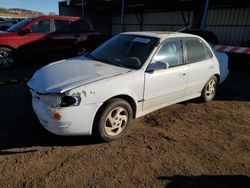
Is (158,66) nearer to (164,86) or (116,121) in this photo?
(164,86)

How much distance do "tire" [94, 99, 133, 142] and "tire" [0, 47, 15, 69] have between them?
5.77 meters

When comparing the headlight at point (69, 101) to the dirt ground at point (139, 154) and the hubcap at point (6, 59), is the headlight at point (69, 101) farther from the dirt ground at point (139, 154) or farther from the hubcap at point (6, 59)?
the hubcap at point (6, 59)

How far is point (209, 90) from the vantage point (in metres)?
5.04

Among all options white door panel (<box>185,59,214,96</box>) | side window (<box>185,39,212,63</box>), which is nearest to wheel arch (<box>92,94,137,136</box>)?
white door panel (<box>185,59,214,96</box>)

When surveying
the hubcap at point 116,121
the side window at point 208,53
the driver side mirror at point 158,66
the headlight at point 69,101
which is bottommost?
the hubcap at point 116,121

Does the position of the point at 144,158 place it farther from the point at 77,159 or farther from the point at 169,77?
the point at 169,77

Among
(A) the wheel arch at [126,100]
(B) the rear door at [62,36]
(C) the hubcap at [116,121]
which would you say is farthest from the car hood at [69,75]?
(B) the rear door at [62,36]

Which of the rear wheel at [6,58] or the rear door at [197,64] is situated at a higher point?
the rear door at [197,64]

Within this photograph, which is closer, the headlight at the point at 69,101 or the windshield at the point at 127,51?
the headlight at the point at 69,101

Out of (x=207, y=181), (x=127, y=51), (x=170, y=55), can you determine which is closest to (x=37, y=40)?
(x=127, y=51)

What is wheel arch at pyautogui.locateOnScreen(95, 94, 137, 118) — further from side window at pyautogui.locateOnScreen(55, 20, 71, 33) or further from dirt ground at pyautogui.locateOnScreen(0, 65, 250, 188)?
side window at pyautogui.locateOnScreen(55, 20, 71, 33)

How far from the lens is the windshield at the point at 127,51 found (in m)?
3.70

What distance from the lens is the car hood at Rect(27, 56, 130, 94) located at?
3008 millimetres

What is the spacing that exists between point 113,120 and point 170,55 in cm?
159
